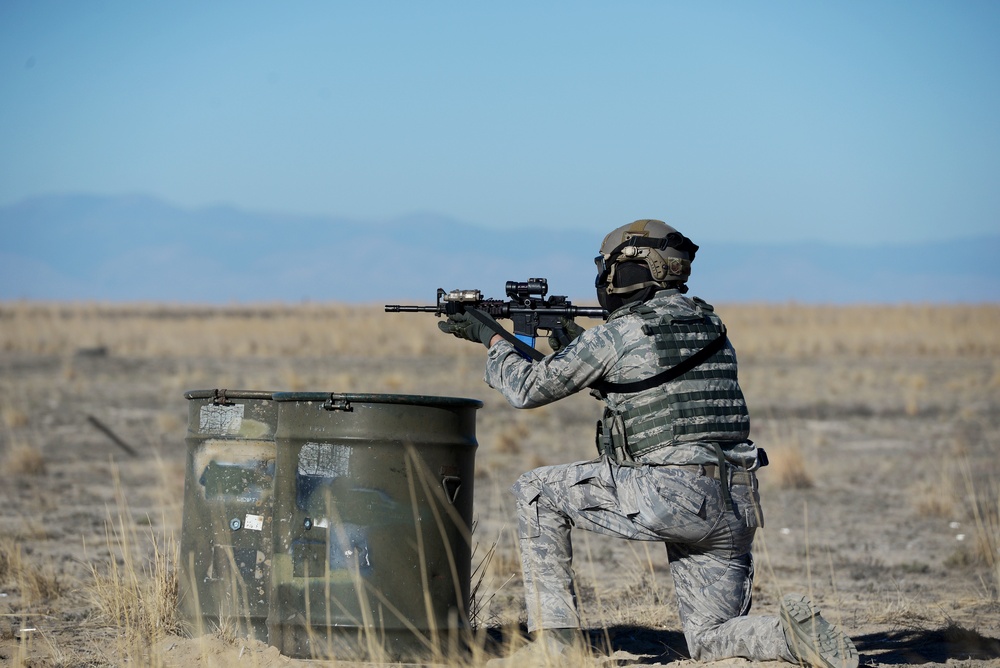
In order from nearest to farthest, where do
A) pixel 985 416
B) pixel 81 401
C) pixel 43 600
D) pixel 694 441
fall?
pixel 694 441
pixel 43 600
pixel 985 416
pixel 81 401

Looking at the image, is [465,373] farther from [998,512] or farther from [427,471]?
[427,471]

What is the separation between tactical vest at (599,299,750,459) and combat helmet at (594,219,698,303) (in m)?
0.15

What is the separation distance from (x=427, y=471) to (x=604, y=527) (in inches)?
31.5

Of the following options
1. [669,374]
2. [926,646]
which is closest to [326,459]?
[669,374]

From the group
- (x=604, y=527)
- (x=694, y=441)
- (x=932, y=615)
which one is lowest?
(x=932, y=615)

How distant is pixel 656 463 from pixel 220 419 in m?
1.95

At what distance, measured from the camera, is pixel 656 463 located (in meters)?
5.36

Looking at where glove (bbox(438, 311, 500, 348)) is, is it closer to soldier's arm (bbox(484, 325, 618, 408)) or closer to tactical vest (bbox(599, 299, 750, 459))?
soldier's arm (bbox(484, 325, 618, 408))

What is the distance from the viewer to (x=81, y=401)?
2058cm

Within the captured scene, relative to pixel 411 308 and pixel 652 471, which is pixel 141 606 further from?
pixel 652 471

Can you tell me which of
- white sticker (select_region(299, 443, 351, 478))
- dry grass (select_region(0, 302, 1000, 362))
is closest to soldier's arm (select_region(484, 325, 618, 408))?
white sticker (select_region(299, 443, 351, 478))

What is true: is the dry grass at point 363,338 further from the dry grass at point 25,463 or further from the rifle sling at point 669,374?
the rifle sling at point 669,374

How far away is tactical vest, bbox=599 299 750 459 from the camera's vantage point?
17.6 ft

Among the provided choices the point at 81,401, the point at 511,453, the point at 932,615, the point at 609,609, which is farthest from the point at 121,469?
the point at 932,615
